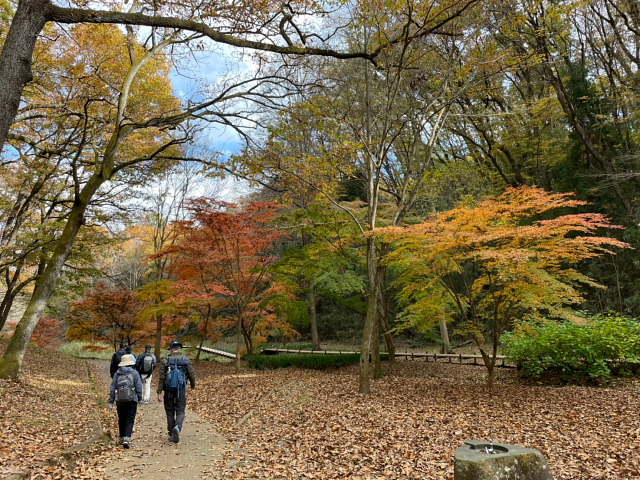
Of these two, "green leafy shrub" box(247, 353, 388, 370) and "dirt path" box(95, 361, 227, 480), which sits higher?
"dirt path" box(95, 361, 227, 480)

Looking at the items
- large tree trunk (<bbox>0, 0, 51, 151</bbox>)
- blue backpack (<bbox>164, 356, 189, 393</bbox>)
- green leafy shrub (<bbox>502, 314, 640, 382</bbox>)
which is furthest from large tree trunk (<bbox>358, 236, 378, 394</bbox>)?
large tree trunk (<bbox>0, 0, 51, 151</bbox>)

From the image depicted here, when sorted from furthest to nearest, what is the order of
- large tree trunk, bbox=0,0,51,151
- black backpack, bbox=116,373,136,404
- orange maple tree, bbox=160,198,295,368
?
orange maple tree, bbox=160,198,295,368 → black backpack, bbox=116,373,136,404 → large tree trunk, bbox=0,0,51,151

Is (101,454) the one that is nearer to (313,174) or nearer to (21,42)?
(21,42)

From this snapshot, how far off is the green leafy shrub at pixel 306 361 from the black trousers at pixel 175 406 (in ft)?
34.8

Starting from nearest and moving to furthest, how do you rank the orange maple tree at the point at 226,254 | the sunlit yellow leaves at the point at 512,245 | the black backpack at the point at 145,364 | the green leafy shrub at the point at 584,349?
the sunlit yellow leaves at the point at 512,245
the black backpack at the point at 145,364
the green leafy shrub at the point at 584,349
the orange maple tree at the point at 226,254

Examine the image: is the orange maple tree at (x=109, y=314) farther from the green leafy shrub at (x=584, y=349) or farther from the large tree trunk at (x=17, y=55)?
the green leafy shrub at (x=584, y=349)

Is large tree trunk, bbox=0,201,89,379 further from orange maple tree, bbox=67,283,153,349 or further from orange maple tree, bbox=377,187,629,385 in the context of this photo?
orange maple tree, bbox=67,283,153,349

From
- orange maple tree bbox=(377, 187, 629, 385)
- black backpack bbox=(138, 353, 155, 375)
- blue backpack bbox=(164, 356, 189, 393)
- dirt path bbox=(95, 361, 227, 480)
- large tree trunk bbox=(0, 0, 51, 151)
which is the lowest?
dirt path bbox=(95, 361, 227, 480)

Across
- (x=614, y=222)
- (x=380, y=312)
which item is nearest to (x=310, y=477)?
(x=380, y=312)

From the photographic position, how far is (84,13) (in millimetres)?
4531

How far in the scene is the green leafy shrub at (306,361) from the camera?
53.0 ft

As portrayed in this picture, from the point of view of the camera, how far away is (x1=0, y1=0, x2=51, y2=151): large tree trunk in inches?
156

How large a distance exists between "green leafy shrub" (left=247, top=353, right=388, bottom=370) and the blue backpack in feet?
35.0

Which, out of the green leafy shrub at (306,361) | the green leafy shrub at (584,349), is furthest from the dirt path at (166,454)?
the green leafy shrub at (306,361)
